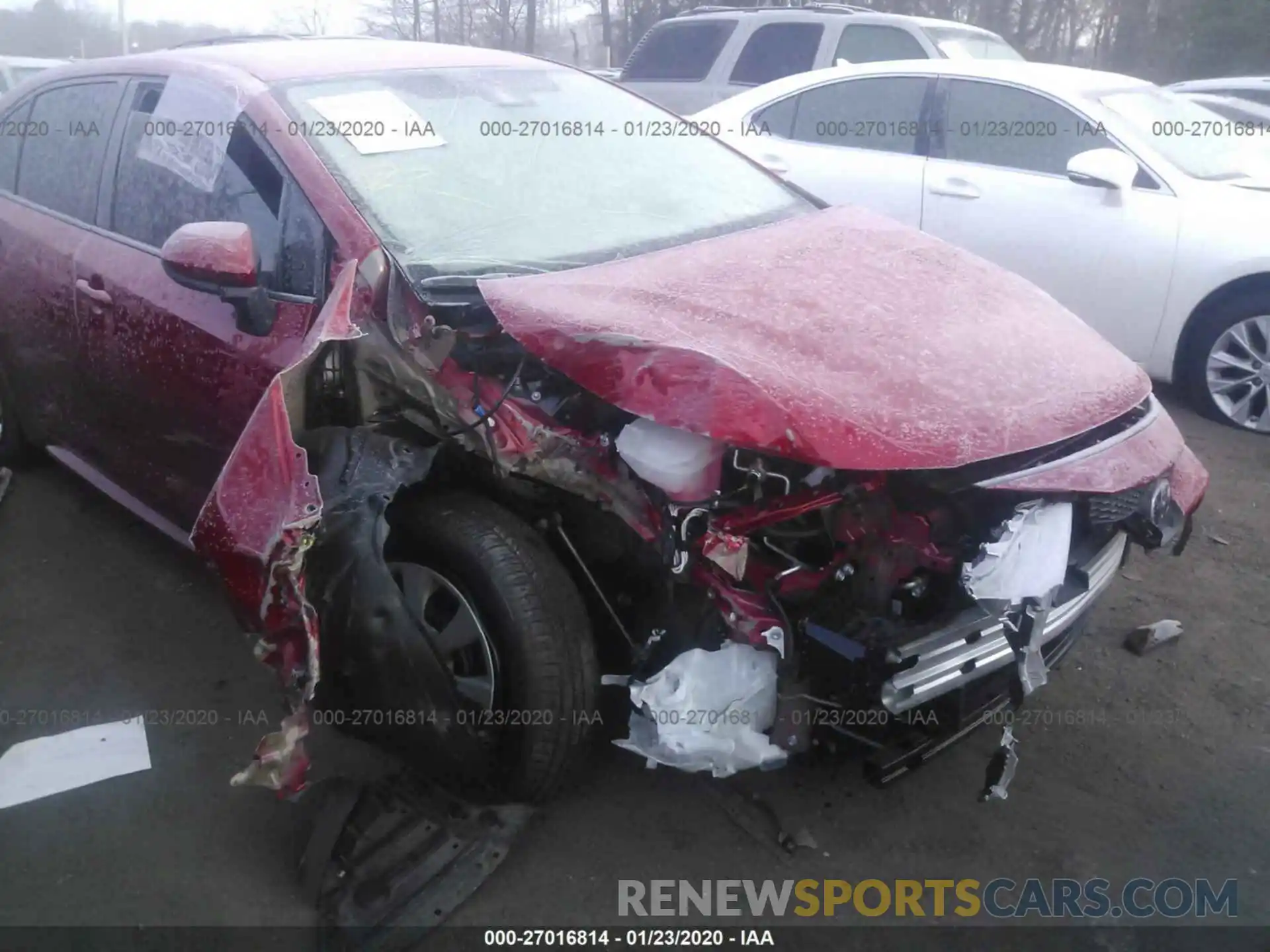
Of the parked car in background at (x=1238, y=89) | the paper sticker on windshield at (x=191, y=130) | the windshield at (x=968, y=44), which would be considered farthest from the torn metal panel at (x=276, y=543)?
the parked car in background at (x=1238, y=89)

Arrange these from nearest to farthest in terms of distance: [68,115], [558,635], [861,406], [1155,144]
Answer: [861,406] → [558,635] → [68,115] → [1155,144]

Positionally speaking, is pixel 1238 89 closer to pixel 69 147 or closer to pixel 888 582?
pixel 888 582

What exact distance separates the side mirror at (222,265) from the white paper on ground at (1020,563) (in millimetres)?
1845

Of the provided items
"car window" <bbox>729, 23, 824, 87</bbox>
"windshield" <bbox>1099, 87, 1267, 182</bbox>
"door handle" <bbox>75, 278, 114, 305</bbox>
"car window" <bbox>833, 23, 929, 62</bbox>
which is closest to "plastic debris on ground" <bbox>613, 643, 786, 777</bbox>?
"door handle" <bbox>75, 278, 114, 305</bbox>

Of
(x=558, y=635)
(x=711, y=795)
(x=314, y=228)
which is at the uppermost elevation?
(x=314, y=228)

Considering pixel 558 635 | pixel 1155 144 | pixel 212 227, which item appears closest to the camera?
pixel 558 635

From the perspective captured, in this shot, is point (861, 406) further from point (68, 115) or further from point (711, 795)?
point (68, 115)

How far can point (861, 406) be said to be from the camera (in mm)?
2242

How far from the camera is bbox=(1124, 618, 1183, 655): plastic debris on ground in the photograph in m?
3.40

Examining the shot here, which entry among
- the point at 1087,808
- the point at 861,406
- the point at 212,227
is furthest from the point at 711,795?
the point at 212,227

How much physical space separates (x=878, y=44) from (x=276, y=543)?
7562 millimetres

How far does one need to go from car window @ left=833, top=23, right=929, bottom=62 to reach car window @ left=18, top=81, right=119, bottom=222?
6.03 m

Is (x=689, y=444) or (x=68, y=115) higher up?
(x=68, y=115)

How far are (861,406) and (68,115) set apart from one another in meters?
3.13
